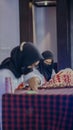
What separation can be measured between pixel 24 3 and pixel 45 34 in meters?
0.58

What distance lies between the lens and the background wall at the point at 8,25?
4052 millimetres

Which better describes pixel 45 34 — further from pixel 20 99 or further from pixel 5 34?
pixel 20 99

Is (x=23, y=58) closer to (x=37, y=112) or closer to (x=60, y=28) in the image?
(x=37, y=112)

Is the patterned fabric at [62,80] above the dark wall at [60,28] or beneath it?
beneath

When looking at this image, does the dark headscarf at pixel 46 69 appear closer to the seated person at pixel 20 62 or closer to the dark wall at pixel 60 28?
the dark wall at pixel 60 28

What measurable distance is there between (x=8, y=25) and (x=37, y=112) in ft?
9.65

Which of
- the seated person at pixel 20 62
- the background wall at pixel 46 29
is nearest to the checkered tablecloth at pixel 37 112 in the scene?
the seated person at pixel 20 62

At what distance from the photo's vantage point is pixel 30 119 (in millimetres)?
1271

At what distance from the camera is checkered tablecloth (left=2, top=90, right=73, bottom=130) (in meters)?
1.25

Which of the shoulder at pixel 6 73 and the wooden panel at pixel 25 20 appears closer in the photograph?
the shoulder at pixel 6 73

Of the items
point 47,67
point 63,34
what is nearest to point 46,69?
point 47,67

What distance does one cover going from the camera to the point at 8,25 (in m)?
4.10

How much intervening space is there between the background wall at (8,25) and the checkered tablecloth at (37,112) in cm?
278

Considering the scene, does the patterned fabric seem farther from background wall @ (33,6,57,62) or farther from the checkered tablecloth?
background wall @ (33,6,57,62)
